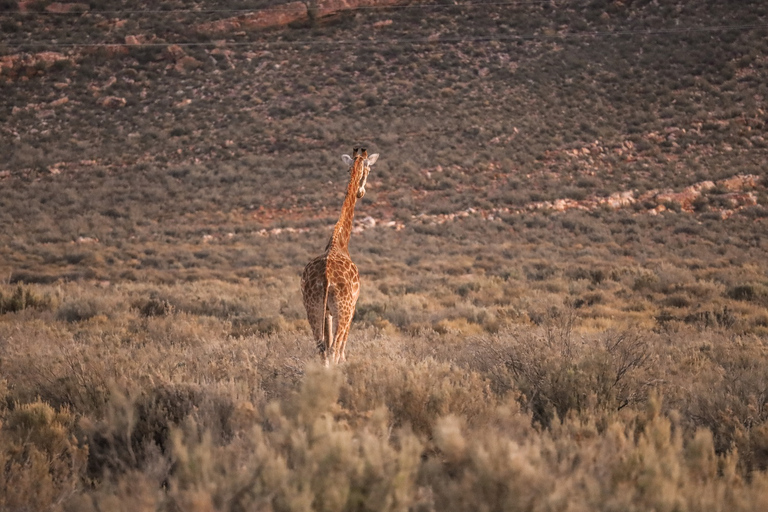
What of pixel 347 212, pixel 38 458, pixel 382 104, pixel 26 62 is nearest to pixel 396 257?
pixel 347 212

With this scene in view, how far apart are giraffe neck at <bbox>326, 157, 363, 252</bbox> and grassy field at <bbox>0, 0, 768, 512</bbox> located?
3.91ft

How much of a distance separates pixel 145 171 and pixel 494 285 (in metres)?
22.1

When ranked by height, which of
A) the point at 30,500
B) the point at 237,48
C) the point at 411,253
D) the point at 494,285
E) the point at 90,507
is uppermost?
the point at 237,48

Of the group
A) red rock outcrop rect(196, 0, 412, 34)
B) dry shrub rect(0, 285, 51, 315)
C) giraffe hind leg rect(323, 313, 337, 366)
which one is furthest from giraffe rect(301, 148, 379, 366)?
red rock outcrop rect(196, 0, 412, 34)

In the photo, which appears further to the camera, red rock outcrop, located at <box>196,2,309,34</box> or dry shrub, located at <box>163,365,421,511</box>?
red rock outcrop, located at <box>196,2,309,34</box>

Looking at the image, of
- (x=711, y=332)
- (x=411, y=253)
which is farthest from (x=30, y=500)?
(x=411, y=253)

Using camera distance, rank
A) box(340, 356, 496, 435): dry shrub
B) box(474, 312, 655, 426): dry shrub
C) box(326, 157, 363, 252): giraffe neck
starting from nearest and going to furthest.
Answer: box(340, 356, 496, 435): dry shrub < box(474, 312, 655, 426): dry shrub < box(326, 157, 363, 252): giraffe neck

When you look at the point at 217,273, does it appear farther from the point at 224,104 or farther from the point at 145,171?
the point at 224,104

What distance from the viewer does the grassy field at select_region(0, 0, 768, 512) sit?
2.93 m

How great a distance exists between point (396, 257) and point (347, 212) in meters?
13.0

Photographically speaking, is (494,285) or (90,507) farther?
(494,285)

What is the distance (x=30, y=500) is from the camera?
2879 mm

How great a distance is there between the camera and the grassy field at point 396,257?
293cm

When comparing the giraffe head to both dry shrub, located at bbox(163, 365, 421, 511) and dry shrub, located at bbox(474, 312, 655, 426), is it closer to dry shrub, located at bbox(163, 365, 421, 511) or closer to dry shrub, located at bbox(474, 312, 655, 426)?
dry shrub, located at bbox(474, 312, 655, 426)
